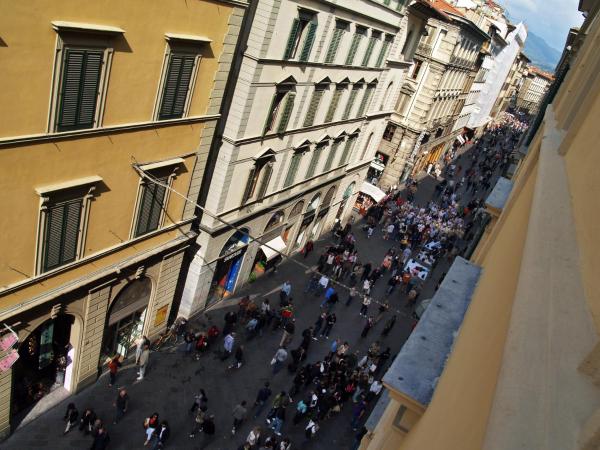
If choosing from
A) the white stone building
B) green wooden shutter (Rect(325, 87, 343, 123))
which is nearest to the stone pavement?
the white stone building

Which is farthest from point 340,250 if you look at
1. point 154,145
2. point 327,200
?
point 154,145

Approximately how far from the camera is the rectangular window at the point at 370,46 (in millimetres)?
25531

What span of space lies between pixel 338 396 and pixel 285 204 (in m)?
10.6

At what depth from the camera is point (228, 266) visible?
23781mm

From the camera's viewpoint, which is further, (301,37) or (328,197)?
(328,197)

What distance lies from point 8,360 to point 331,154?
66.4 ft

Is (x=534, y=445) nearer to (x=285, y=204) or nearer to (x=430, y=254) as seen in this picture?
(x=285, y=204)

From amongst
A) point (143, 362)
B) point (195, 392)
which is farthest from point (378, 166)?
point (143, 362)

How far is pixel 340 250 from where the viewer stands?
30.5 metres

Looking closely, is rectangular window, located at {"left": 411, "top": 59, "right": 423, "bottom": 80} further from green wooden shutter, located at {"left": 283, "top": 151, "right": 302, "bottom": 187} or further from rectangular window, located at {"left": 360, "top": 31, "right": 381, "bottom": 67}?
green wooden shutter, located at {"left": 283, "top": 151, "right": 302, "bottom": 187}

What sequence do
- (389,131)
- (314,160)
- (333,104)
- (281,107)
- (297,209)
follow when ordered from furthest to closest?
(389,131) < (297,209) < (314,160) < (333,104) < (281,107)

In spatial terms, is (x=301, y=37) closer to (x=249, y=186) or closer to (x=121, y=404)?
(x=249, y=186)

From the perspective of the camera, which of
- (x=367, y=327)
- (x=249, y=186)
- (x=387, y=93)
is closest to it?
(x=249, y=186)

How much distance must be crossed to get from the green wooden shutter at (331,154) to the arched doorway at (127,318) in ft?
46.4
